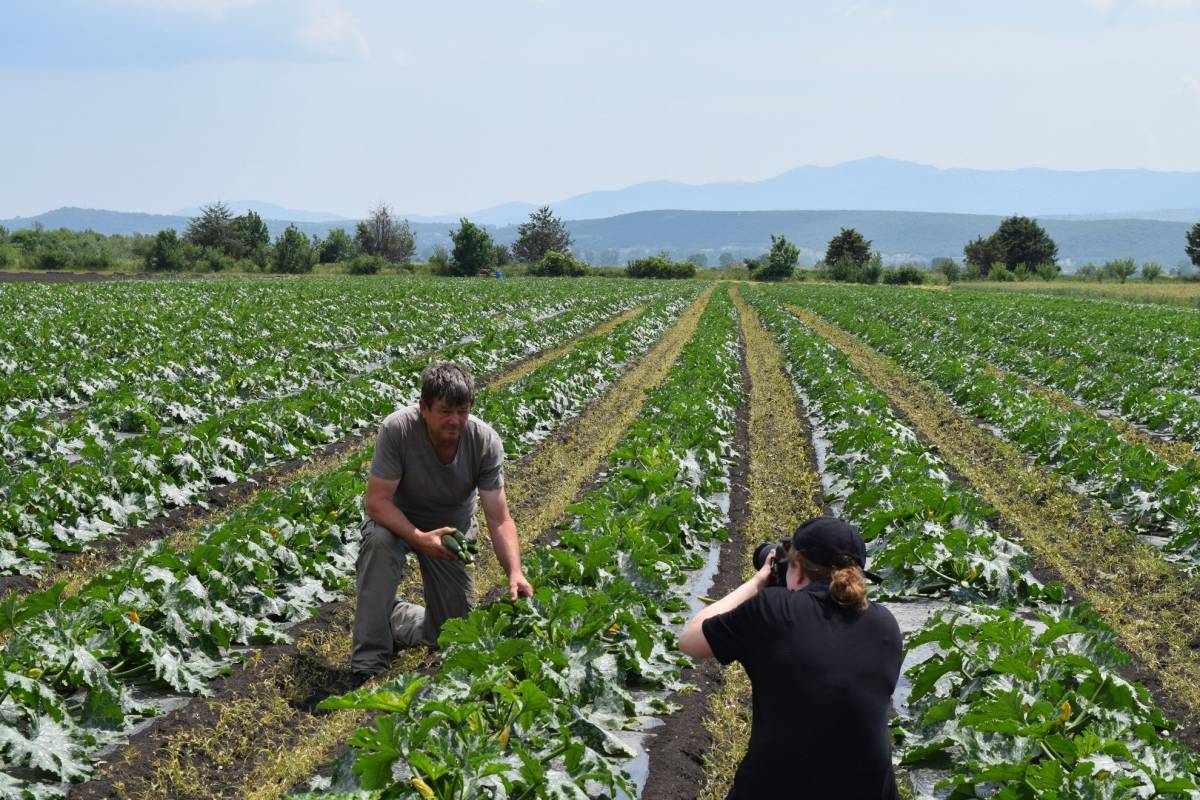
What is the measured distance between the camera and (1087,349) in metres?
23.0

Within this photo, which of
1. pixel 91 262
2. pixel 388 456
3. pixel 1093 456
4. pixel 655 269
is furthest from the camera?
pixel 655 269

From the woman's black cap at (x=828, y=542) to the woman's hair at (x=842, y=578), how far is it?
2 centimetres

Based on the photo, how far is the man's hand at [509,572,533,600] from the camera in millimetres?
5590

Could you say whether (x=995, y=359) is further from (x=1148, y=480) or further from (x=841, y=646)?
(x=841, y=646)

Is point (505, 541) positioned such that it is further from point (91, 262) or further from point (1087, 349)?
point (91, 262)

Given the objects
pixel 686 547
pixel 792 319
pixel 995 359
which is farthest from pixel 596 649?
pixel 792 319

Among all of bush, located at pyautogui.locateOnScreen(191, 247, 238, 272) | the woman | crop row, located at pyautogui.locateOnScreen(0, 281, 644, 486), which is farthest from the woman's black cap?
bush, located at pyautogui.locateOnScreen(191, 247, 238, 272)

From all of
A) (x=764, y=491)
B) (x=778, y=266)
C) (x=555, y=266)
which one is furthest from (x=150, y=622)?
(x=778, y=266)

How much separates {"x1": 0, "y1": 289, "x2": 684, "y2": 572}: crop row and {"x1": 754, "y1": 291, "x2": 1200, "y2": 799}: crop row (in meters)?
6.27

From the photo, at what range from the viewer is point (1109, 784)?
3635 millimetres

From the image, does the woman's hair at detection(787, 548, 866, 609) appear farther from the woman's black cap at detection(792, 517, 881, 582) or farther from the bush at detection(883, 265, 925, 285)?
the bush at detection(883, 265, 925, 285)

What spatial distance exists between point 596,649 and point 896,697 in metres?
1.84

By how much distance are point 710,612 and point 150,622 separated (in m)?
3.80

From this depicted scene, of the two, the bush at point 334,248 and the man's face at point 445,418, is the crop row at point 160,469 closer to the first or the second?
the man's face at point 445,418
